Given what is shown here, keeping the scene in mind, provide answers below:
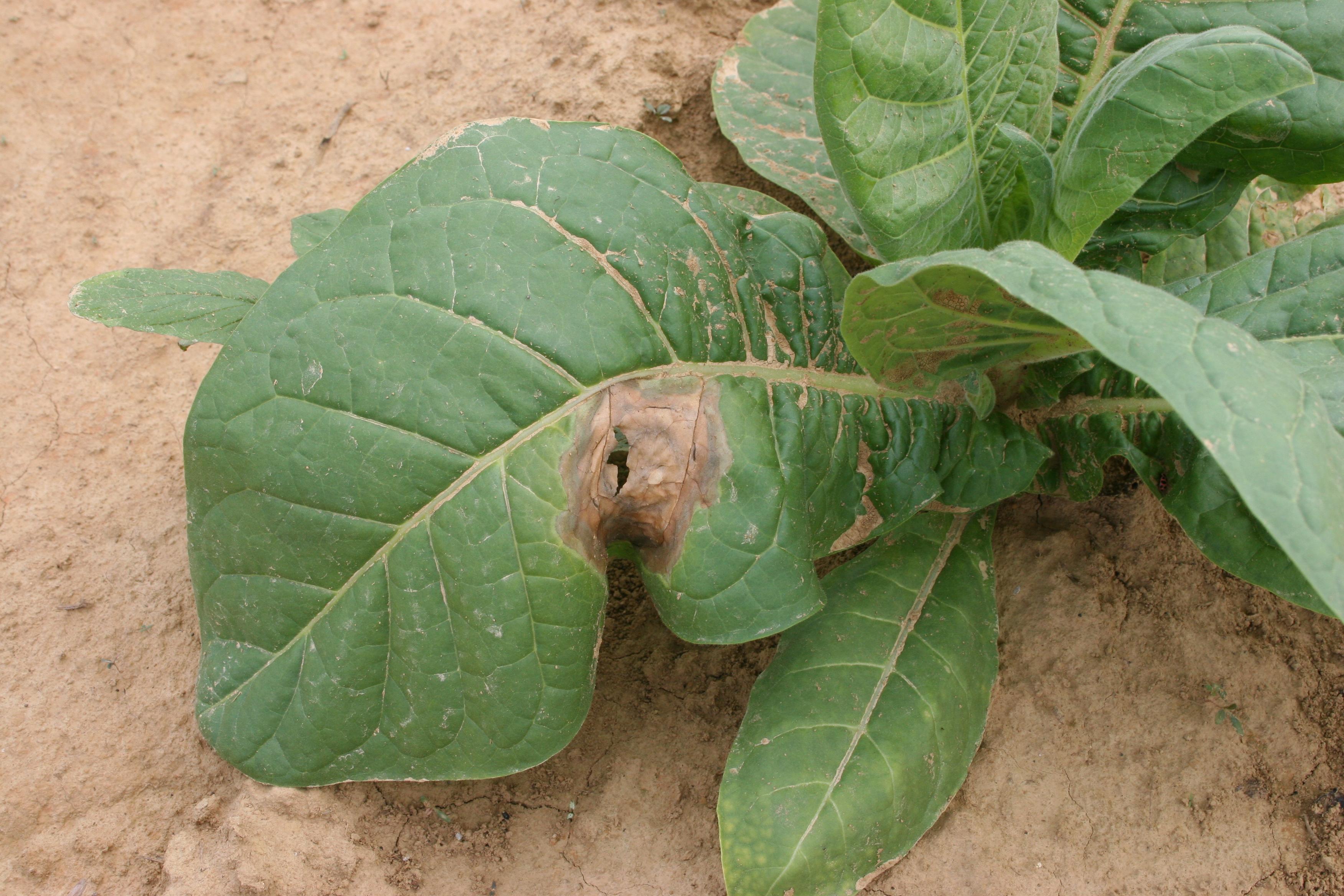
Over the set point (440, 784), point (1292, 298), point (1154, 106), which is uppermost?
point (1154, 106)

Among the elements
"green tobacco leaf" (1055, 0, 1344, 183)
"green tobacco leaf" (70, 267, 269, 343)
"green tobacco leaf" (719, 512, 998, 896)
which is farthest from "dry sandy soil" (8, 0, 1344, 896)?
"green tobacco leaf" (1055, 0, 1344, 183)

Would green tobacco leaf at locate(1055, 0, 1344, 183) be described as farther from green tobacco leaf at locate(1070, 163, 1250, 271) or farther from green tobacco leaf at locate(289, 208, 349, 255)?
green tobacco leaf at locate(289, 208, 349, 255)

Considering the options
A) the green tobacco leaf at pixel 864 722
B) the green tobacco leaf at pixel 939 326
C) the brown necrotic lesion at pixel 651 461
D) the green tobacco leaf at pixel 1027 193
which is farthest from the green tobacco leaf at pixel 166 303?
the green tobacco leaf at pixel 1027 193

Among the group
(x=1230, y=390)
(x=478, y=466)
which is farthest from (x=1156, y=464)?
(x=478, y=466)

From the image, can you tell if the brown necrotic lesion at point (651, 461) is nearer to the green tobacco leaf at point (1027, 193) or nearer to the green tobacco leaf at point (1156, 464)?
the green tobacco leaf at point (1027, 193)

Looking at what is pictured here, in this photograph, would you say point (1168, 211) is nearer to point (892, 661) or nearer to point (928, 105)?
point (928, 105)
